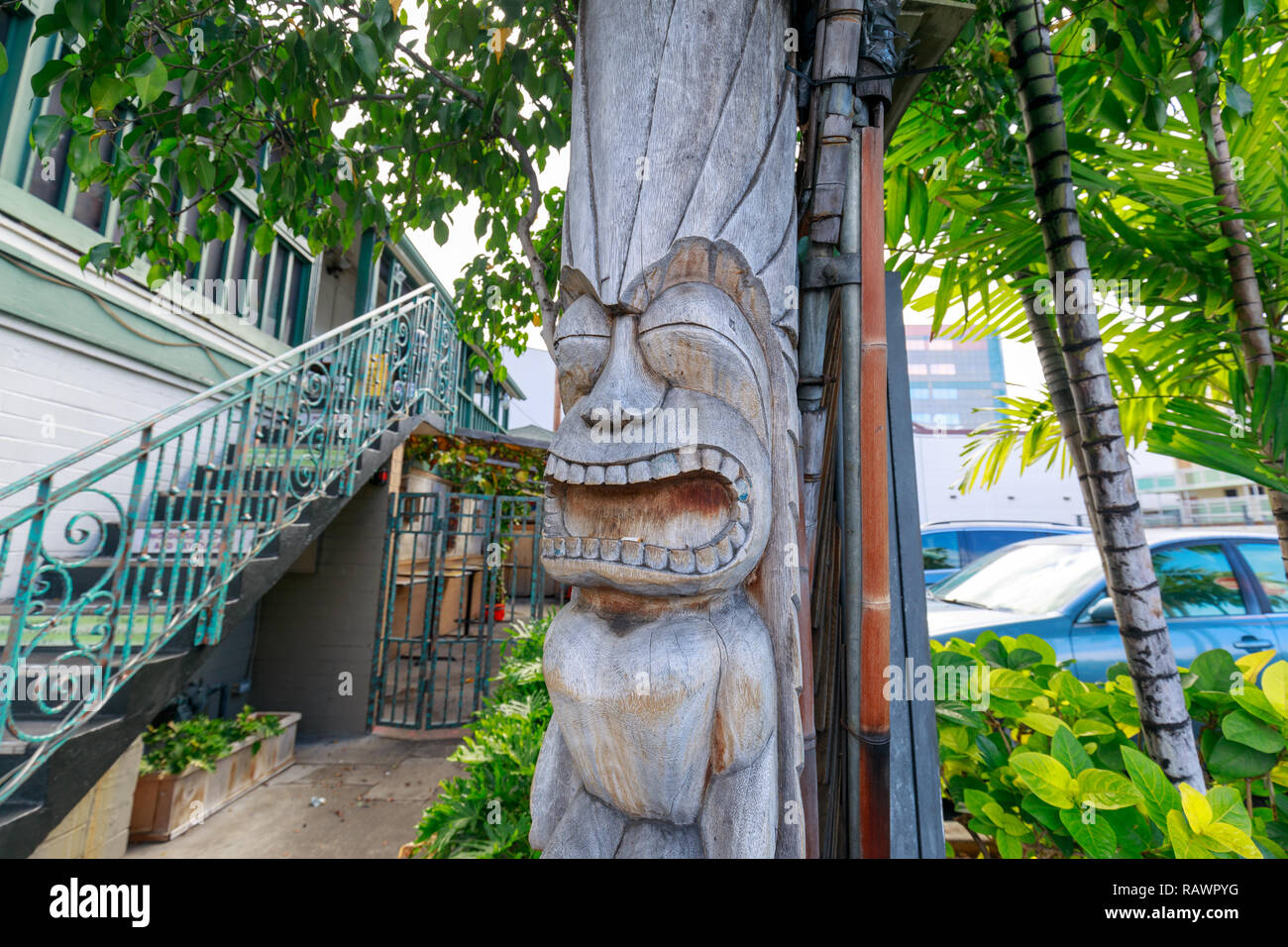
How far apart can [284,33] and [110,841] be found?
145 inches

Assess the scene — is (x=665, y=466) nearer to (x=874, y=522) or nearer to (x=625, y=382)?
(x=625, y=382)

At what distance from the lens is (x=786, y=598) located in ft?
3.68

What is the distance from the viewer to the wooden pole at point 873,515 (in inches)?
45.3

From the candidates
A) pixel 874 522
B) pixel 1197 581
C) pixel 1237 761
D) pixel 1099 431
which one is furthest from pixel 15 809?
pixel 1197 581

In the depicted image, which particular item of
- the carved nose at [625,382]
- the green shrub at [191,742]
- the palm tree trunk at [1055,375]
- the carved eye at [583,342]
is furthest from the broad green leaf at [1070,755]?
the green shrub at [191,742]

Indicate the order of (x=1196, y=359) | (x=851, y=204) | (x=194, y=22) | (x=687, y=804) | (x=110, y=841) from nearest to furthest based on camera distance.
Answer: (x=687, y=804), (x=851, y=204), (x=194, y=22), (x=1196, y=359), (x=110, y=841)

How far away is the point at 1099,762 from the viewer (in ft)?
5.54

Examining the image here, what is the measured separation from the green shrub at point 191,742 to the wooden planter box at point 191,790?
0.04m

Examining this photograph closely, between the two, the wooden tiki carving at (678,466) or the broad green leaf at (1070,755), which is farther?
the broad green leaf at (1070,755)

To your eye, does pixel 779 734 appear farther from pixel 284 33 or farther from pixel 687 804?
pixel 284 33

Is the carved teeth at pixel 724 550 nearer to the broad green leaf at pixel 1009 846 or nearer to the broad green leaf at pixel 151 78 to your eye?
the broad green leaf at pixel 1009 846

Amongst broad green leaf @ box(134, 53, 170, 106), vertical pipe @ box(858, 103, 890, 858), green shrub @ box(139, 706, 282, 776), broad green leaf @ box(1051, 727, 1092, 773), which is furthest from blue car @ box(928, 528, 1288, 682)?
green shrub @ box(139, 706, 282, 776)

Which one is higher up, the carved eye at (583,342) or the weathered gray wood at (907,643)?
the carved eye at (583,342)
